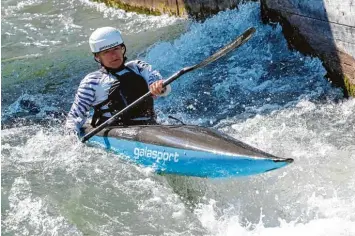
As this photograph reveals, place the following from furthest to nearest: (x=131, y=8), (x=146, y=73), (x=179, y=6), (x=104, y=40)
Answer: (x=131, y=8) → (x=179, y=6) → (x=146, y=73) → (x=104, y=40)

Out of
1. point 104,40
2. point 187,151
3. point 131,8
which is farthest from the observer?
point 131,8

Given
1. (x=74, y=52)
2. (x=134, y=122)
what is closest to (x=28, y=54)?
(x=74, y=52)

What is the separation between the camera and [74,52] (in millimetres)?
10656

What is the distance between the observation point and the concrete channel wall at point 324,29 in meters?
6.91

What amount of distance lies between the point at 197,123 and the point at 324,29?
6.28 ft

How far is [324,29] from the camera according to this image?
735 cm

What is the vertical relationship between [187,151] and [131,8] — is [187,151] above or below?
above

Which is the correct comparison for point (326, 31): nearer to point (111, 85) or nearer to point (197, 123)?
point (197, 123)

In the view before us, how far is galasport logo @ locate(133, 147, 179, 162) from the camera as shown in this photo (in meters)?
5.24

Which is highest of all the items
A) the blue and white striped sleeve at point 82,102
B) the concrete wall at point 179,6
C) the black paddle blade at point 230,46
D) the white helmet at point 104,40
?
the white helmet at point 104,40

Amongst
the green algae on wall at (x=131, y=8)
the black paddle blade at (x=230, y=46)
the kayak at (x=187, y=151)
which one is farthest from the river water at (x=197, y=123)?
the black paddle blade at (x=230, y=46)

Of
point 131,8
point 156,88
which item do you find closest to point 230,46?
point 156,88

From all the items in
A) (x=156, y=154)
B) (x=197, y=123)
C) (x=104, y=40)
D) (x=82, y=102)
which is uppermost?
(x=104, y=40)

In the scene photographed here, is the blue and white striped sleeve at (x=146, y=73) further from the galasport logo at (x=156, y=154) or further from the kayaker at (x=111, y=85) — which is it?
the galasport logo at (x=156, y=154)
